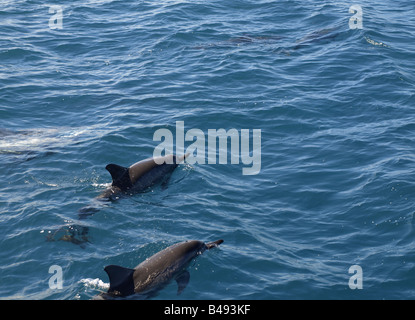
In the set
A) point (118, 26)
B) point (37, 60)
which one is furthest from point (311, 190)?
point (118, 26)

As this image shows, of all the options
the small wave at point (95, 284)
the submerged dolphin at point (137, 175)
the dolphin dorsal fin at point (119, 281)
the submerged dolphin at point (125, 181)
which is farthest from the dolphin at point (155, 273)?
the submerged dolphin at point (137, 175)

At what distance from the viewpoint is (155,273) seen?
12.3 m

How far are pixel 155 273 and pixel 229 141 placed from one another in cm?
708

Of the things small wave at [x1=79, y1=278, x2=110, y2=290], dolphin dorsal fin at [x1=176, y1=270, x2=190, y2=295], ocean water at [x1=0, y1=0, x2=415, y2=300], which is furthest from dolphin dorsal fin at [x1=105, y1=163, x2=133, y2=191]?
dolphin dorsal fin at [x1=176, y1=270, x2=190, y2=295]

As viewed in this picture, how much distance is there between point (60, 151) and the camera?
59.5ft

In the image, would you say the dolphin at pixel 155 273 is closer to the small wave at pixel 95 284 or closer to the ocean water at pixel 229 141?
the ocean water at pixel 229 141

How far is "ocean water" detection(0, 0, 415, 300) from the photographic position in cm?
1318

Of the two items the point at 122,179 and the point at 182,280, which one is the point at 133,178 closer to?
the point at 122,179

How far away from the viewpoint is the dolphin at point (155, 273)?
38.8 ft

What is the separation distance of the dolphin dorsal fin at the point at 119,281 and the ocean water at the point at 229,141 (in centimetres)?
64

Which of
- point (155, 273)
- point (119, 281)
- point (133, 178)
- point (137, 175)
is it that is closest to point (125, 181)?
point (133, 178)

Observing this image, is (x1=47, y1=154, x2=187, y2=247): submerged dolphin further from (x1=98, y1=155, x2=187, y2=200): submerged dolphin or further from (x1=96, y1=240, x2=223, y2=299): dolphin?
(x1=96, y1=240, x2=223, y2=299): dolphin

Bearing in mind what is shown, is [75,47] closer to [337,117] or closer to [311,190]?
[337,117]
